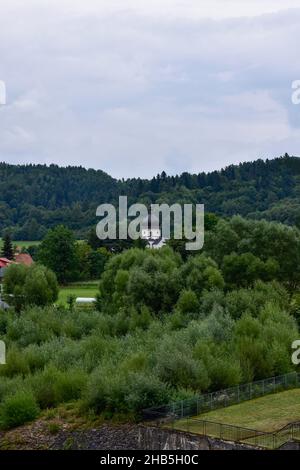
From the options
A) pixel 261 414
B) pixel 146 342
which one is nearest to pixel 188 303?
pixel 146 342

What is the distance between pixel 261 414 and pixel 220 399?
2284 mm

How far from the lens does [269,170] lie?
196 meters

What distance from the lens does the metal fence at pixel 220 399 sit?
99.0 ft

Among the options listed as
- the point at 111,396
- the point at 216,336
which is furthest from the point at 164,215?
the point at 111,396

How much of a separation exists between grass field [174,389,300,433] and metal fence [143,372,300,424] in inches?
14.6

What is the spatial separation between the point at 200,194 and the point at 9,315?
127462 mm

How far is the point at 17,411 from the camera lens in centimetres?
3231

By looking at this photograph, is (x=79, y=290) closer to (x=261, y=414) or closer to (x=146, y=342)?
(x=146, y=342)

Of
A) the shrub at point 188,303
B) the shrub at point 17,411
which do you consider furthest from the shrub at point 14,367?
the shrub at point 188,303

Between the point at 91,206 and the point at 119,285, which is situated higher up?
the point at 91,206

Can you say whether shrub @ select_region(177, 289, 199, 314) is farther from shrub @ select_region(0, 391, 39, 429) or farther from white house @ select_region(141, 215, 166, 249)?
white house @ select_region(141, 215, 166, 249)

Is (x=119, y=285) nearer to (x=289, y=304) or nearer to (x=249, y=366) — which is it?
(x=289, y=304)

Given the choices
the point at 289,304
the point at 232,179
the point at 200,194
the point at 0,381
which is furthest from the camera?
the point at 232,179

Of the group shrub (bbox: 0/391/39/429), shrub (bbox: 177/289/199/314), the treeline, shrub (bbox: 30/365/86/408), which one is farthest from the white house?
shrub (bbox: 0/391/39/429)
